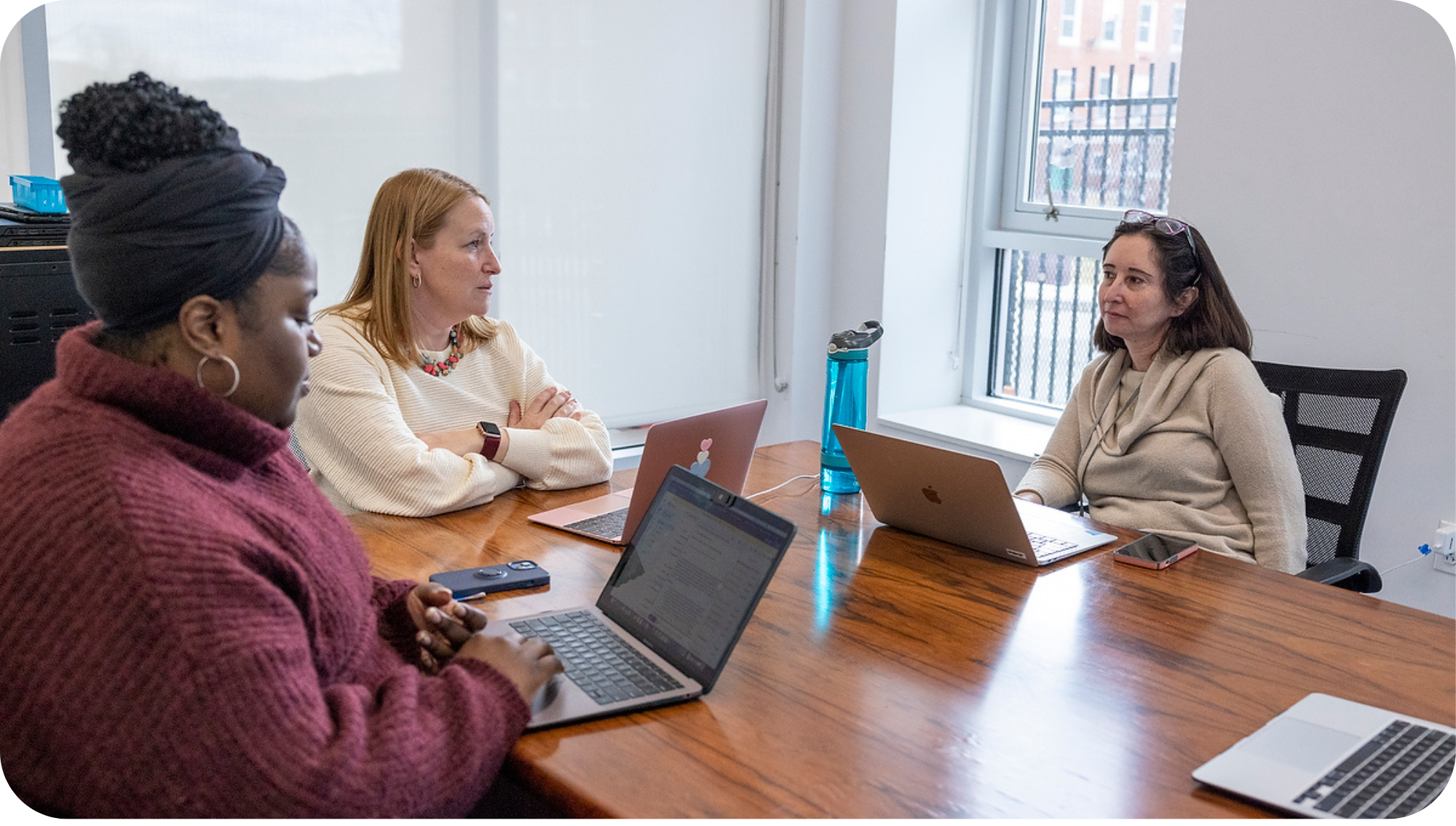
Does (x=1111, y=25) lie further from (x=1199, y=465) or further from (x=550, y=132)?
(x=1199, y=465)

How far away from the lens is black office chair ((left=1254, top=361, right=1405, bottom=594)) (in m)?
2.16

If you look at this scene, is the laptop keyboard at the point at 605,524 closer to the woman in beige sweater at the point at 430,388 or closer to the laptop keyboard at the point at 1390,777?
the woman in beige sweater at the point at 430,388

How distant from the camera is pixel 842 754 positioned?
1.13 metres

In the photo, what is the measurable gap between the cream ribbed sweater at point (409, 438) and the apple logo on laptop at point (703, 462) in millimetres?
359

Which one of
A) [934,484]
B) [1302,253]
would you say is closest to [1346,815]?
[934,484]

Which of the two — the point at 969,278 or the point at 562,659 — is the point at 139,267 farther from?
the point at 969,278

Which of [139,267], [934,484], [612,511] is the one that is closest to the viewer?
[139,267]

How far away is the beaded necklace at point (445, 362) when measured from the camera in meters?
2.14

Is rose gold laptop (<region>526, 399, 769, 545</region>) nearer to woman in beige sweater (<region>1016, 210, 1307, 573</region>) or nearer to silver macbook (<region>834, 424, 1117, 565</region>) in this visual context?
silver macbook (<region>834, 424, 1117, 565</region>)

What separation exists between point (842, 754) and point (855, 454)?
79 centimetres

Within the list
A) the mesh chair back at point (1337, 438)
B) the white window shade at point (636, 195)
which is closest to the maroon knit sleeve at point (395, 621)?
the mesh chair back at point (1337, 438)

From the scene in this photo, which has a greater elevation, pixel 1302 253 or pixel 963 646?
pixel 1302 253

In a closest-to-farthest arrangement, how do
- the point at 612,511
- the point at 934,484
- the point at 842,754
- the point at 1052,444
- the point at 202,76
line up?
the point at 842,754 < the point at 934,484 < the point at 612,511 < the point at 1052,444 < the point at 202,76

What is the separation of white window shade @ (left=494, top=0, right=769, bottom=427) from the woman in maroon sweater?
7.35 feet
